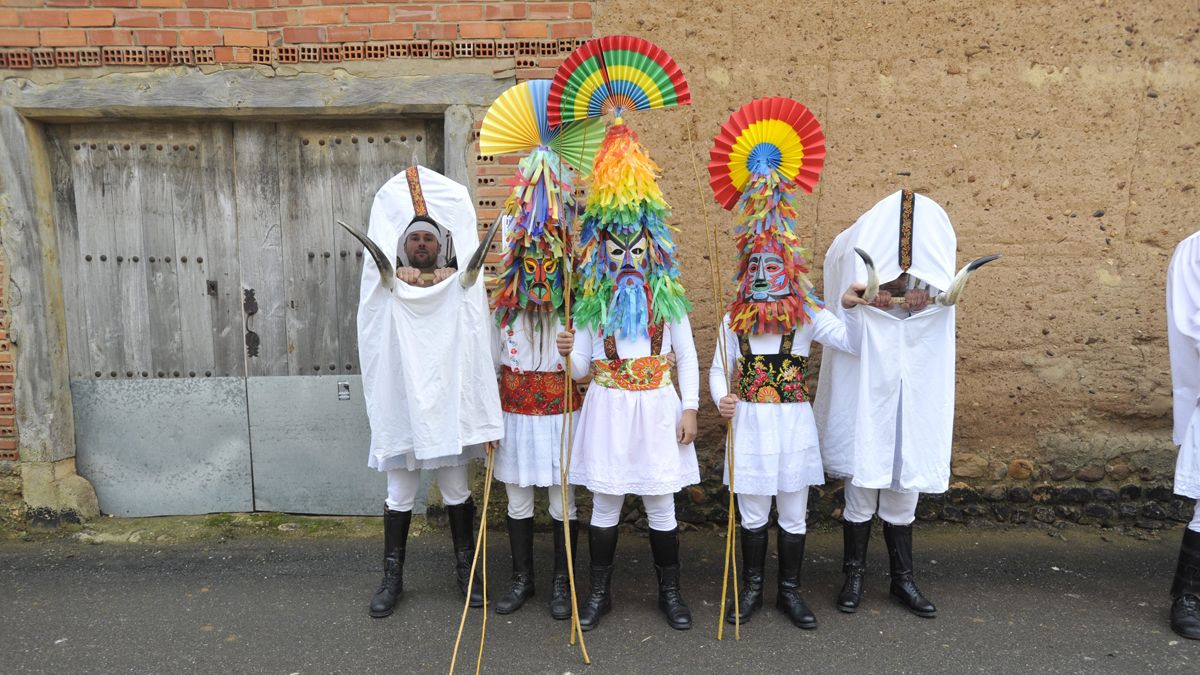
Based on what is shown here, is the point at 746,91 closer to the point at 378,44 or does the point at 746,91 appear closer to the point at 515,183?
the point at 515,183

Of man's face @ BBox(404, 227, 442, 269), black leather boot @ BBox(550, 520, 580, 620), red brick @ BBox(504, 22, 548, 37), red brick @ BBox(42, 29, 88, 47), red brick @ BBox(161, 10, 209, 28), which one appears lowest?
black leather boot @ BBox(550, 520, 580, 620)

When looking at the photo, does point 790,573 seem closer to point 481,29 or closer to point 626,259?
point 626,259

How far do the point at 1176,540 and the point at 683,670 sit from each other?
3.46m

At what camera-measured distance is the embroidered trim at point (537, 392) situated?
3.55 metres

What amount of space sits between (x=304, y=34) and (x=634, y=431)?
3.12m

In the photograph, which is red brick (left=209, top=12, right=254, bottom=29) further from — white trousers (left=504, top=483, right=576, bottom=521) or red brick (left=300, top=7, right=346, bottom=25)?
white trousers (left=504, top=483, right=576, bottom=521)

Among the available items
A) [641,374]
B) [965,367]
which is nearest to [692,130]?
[641,374]

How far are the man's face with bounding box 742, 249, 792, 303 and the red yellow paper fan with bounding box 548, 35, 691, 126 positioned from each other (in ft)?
2.67

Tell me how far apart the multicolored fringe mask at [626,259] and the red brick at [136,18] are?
3.00m

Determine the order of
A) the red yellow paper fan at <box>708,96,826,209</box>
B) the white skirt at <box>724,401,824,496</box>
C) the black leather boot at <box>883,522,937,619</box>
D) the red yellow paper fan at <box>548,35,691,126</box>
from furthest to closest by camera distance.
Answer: the black leather boot at <box>883,522,937,619</box> < the white skirt at <box>724,401,824,496</box> < the red yellow paper fan at <box>708,96,826,209</box> < the red yellow paper fan at <box>548,35,691,126</box>

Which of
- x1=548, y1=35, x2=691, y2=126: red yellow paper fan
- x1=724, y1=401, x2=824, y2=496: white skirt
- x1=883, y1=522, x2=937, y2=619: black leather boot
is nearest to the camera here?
x1=548, y1=35, x2=691, y2=126: red yellow paper fan

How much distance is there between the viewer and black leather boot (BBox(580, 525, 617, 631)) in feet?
11.4

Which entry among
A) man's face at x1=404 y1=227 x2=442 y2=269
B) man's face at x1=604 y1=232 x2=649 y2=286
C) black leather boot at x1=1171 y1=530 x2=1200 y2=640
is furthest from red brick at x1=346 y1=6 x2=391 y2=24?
black leather boot at x1=1171 y1=530 x2=1200 y2=640

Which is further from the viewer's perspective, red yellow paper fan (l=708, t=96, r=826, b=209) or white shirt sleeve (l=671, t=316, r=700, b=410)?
white shirt sleeve (l=671, t=316, r=700, b=410)
